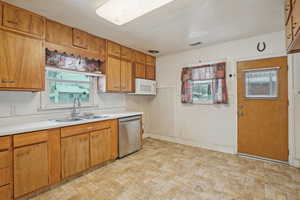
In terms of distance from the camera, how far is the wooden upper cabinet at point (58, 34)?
7.54ft

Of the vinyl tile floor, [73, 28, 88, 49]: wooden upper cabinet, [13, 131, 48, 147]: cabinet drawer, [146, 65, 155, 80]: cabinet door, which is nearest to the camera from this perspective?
[13, 131, 48, 147]: cabinet drawer

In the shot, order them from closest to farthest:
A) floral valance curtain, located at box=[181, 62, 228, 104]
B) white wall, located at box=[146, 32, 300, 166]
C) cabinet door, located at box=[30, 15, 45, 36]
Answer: cabinet door, located at box=[30, 15, 45, 36]
white wall, located at box=[146, 32, 300, 166]
floral valance curtain, located at box=[181, 62, 228, 104]

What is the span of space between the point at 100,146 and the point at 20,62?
5.69ft

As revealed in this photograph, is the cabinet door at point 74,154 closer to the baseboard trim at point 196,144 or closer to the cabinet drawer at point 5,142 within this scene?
the cabinet drawer at point 5,142

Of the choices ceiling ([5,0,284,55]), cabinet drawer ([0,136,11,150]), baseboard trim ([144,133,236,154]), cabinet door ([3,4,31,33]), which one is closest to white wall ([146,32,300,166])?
baseboard trim ([144,133,236,154])

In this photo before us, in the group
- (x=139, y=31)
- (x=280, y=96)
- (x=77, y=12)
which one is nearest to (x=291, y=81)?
(x=280, y=96)

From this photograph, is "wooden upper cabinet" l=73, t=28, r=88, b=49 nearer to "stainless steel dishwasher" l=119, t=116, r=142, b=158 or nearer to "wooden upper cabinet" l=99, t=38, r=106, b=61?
"wooden upper cabinet" l=99, t=38, r=106, b=61

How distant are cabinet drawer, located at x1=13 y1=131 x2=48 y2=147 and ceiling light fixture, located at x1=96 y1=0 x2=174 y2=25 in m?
1.80

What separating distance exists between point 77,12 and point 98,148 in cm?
219

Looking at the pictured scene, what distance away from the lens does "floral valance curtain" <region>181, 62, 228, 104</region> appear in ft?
11.1

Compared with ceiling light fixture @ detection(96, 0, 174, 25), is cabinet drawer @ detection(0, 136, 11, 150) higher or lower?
lower

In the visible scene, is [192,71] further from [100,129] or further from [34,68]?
[34,68]

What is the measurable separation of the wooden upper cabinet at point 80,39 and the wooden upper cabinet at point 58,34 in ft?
0.22

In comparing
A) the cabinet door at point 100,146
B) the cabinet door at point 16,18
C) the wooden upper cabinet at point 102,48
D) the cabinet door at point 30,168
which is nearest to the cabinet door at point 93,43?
the wooden upper cabinet at point 102,48
